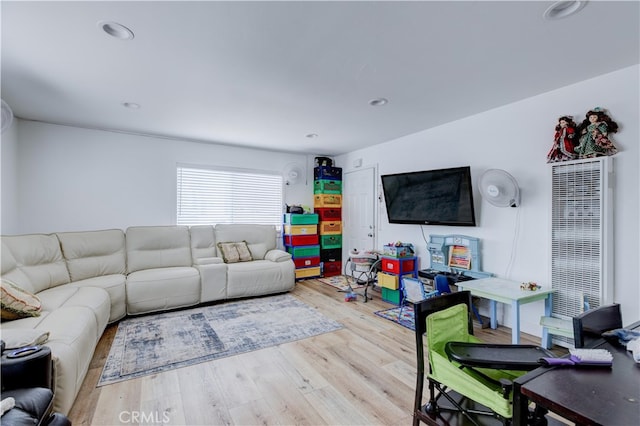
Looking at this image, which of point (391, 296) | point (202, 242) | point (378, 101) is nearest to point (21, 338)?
point (202, 242)

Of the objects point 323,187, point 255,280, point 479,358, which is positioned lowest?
point 255,280

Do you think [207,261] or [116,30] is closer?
[116,30]

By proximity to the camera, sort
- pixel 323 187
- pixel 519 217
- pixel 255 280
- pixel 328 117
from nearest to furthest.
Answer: pixel 519 217, pixel 328 117, pixel 255 280, pixel 323 187

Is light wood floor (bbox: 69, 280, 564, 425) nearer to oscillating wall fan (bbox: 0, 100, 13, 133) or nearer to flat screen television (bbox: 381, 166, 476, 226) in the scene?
flat screen television (bbox: 381, 166, 476, 226)

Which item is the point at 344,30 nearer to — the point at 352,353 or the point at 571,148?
the point at 571,148

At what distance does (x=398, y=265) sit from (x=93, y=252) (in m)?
3.89

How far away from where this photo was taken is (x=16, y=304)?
2094 millimetres

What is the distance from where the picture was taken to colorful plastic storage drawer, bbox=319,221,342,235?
5.62 metres

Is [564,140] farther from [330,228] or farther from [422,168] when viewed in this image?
[330,228]

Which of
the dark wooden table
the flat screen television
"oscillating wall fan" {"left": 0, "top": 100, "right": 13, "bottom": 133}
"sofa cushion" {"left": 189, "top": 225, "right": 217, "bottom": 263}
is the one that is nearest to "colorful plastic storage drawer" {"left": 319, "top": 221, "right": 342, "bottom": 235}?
the flat screen television

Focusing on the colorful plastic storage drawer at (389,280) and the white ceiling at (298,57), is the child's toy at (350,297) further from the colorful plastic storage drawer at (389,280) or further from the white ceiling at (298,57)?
the white ceiling at (298,57)

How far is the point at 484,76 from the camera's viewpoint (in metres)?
2.51

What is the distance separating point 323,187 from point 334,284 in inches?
71.8

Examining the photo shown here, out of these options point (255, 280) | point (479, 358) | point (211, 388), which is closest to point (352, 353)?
point (211, 388)
